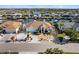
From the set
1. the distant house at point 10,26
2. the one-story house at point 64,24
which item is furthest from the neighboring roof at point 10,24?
the one-story house at point 64,24

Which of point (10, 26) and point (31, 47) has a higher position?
point (10, 26)

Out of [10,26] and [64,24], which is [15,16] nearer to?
[10,26]

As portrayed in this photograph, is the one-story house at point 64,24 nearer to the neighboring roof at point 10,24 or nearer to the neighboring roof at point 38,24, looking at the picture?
the neighboring roof at point 38,24

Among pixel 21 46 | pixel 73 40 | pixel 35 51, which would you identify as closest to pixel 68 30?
pixel 73 40

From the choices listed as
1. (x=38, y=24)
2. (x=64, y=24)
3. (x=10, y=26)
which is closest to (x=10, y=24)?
(x=10, y=26)

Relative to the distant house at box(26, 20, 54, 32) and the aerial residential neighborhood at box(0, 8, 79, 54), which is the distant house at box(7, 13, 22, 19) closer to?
the aerial residential neighborhood at box(0, 8, 79, 54)

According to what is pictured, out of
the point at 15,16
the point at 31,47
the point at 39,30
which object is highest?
the point at 15,16
